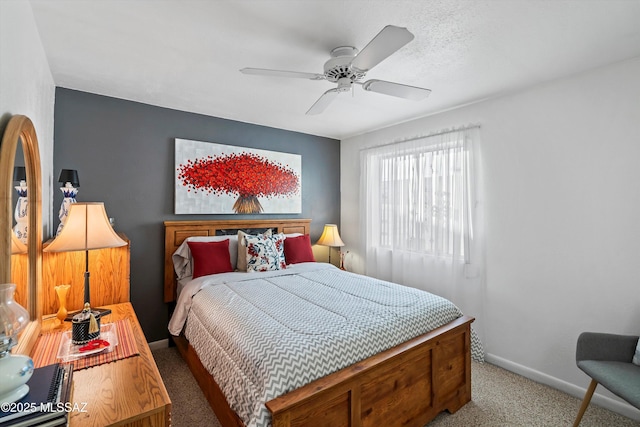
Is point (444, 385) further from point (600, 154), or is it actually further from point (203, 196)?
point (203, 196)

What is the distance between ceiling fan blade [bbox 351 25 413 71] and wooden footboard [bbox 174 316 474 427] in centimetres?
169

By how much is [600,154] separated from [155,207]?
→ 3935mm

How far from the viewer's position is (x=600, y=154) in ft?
7.67

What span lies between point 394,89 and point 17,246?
7.28ft

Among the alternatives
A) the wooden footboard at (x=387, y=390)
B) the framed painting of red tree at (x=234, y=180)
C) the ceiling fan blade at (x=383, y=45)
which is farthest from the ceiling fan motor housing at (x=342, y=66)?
the framed painting of red tree at (x=234, y=180)

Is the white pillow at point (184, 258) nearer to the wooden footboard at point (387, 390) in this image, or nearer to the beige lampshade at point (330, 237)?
the wooden footboard at point (387, 390)

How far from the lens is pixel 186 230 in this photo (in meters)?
3.31

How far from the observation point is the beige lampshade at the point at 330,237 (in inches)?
166

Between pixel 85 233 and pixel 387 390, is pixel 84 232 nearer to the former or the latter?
pixel 85 233

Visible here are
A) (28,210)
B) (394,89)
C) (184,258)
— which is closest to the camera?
(28,210)

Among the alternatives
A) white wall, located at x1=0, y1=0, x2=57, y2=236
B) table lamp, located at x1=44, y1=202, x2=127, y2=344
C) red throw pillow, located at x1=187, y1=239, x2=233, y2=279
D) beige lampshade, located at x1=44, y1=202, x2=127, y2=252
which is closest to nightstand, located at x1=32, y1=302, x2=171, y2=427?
table lamp, located at x1=44, y1=202, x2=127, y2=344

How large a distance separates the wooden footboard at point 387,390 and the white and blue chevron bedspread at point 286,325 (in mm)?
69

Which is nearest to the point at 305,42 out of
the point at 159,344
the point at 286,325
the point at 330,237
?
the point at 286,325

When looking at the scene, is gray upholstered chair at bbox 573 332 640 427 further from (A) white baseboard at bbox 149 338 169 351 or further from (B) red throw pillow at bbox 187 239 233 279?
(A) white baseboard at bbox 149 338 169 351
